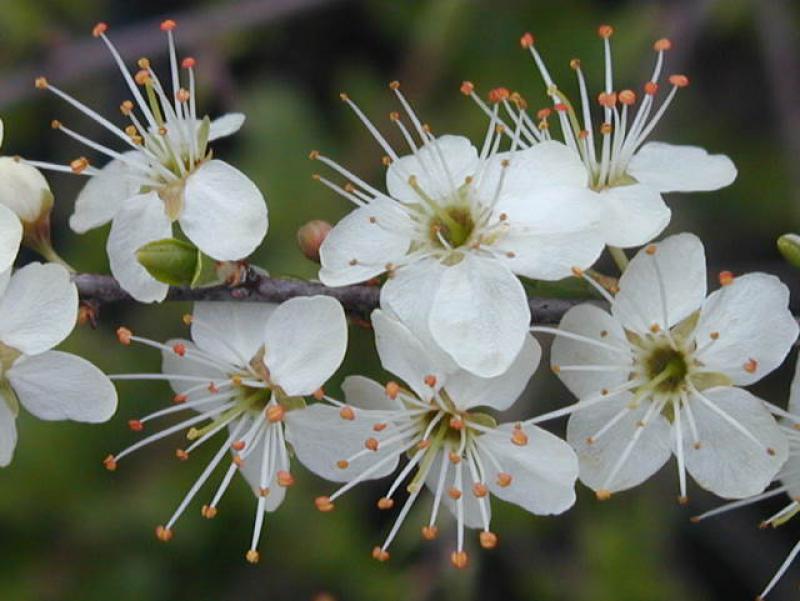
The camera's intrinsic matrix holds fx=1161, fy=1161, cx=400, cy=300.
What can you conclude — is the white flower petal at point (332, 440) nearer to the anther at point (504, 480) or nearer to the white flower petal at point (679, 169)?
the anther at point (504, 480)

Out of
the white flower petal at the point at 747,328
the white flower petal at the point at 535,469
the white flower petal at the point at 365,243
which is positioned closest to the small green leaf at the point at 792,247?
the white flower petal at the point at 747,328

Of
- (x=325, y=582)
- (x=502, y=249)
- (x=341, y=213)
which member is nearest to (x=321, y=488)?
(x=325, y=582)

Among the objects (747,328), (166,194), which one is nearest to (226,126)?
(166,194)

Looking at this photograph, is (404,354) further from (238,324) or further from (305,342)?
(238,324)

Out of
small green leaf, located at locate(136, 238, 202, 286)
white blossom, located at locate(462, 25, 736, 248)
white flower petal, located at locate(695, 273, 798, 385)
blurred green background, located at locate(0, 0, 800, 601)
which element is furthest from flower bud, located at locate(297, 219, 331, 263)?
blurred green background, located at locate(0, 0, 800, 601)

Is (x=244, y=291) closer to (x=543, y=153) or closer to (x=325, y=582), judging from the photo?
(x=543, y=153)

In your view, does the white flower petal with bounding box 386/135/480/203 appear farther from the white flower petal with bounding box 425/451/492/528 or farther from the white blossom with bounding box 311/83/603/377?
the white flower petal with bounding box 425/451/492/528
